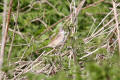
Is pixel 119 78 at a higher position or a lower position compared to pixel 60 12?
lower

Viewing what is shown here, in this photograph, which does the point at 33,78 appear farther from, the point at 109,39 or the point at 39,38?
the point at 39,38

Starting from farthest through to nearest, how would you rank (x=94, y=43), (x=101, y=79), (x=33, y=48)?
(x=33, y=48) < (x=94, y=43) < (x=101, y=79)

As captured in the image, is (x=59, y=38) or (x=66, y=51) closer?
(x=66, y=51)

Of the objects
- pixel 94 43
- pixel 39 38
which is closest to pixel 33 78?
pixel 94 43

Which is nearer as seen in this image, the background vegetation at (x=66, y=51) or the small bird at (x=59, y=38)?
the background vegetation at (x=66, y=51)

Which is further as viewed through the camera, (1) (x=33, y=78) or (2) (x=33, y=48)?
(2) (x=33, y=48)

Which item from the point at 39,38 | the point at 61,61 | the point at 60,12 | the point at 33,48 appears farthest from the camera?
the point at 60,12

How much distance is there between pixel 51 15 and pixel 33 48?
190cm

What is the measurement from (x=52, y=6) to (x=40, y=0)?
319 mm

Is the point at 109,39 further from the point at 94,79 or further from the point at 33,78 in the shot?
the point at 94,79

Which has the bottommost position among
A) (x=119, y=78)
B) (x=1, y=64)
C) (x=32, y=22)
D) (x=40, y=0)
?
(x=119, y=78)

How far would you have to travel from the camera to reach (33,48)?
13.6ft

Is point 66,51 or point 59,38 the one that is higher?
point 59,38

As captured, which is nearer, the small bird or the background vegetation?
the background vegetation
